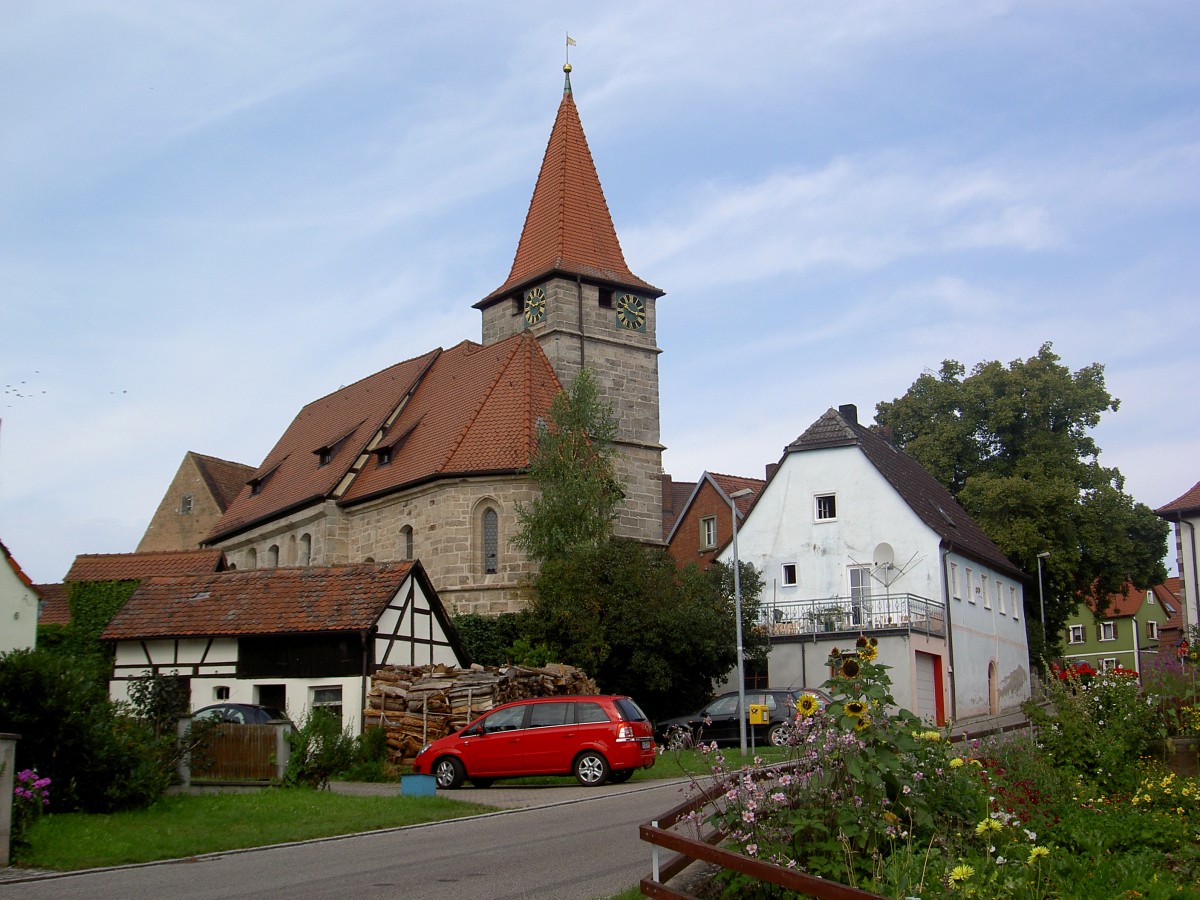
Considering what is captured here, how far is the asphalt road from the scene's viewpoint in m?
10.8

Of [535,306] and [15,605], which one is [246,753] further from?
[535,306]

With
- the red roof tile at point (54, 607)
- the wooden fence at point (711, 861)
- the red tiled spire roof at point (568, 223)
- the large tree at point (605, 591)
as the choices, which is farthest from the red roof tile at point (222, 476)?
the wooden fence at point (711, 861)

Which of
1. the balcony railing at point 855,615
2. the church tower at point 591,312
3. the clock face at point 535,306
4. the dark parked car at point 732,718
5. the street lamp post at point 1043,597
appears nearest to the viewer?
the dark parked car at point 732,718

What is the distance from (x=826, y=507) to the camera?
3953cm

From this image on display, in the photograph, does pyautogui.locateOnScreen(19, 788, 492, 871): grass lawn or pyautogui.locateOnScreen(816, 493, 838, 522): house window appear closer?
pyautogui.locateOnScreen(19, 788, 492, 871): grass lawn

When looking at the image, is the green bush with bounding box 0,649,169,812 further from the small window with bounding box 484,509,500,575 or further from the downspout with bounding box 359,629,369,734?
the small window with bounding box 484,509,500,575

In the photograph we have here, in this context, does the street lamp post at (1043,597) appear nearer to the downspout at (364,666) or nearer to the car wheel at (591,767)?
the downspout at (364,666)

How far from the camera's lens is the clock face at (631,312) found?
144 feet

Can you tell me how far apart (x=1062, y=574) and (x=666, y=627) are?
19677 millimetres

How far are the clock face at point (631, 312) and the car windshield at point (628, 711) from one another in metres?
23.3

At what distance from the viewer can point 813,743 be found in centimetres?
907

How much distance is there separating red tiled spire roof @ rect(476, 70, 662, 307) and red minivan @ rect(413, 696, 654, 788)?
75.2ft

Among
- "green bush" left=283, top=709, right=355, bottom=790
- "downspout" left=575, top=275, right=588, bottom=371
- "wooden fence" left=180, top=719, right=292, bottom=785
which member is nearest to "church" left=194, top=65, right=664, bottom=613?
"downspout" left=575, top=275, right=588, bottom=371

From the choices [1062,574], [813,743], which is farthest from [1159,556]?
[813,743]
